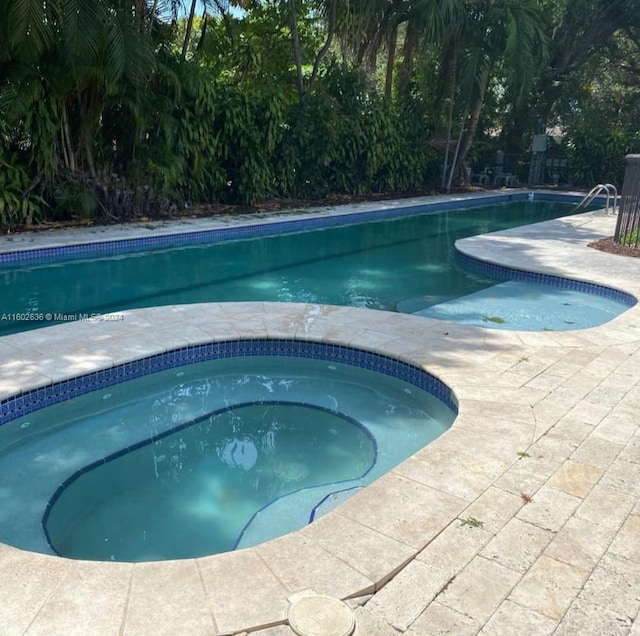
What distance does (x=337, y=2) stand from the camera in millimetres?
13977

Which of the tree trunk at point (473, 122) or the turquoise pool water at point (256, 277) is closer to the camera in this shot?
the turquoise pool water at point (256, 277)

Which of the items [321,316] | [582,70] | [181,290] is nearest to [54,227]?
[181,290]

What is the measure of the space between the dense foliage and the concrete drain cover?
8.12m

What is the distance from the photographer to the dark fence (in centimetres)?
935

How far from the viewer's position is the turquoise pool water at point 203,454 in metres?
3.33

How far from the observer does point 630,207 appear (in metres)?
9.78

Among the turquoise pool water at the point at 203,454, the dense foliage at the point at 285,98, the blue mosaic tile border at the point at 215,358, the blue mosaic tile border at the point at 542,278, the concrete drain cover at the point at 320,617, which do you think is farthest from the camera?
the dense foliage at the point at 285,98

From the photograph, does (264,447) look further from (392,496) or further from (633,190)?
(633,190)

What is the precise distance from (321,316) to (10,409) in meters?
2.89

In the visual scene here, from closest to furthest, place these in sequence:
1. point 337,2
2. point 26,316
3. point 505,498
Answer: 1. point 505,498
2. point 26,316
3. point 337,2

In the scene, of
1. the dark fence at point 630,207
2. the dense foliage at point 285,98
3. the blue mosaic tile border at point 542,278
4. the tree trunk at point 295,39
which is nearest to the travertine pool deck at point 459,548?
the blue mosaic tile border at point 542,278

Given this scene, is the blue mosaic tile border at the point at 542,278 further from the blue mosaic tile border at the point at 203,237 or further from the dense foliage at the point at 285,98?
the dense foliage at the point at 285,98

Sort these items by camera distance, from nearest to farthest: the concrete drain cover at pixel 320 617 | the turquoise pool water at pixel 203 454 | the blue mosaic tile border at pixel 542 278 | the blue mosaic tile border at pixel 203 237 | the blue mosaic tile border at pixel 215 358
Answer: the concrete drain cover at pixel 320 617 → the turquoise pool water at pixel 203 454 → the blue mosaic tile border at pixel 215 358 → the blue mosaic tile border at pixel 542 278 → the blue mosaic tile border at pixel 203 237

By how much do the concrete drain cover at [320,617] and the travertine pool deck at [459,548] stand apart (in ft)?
0.15
